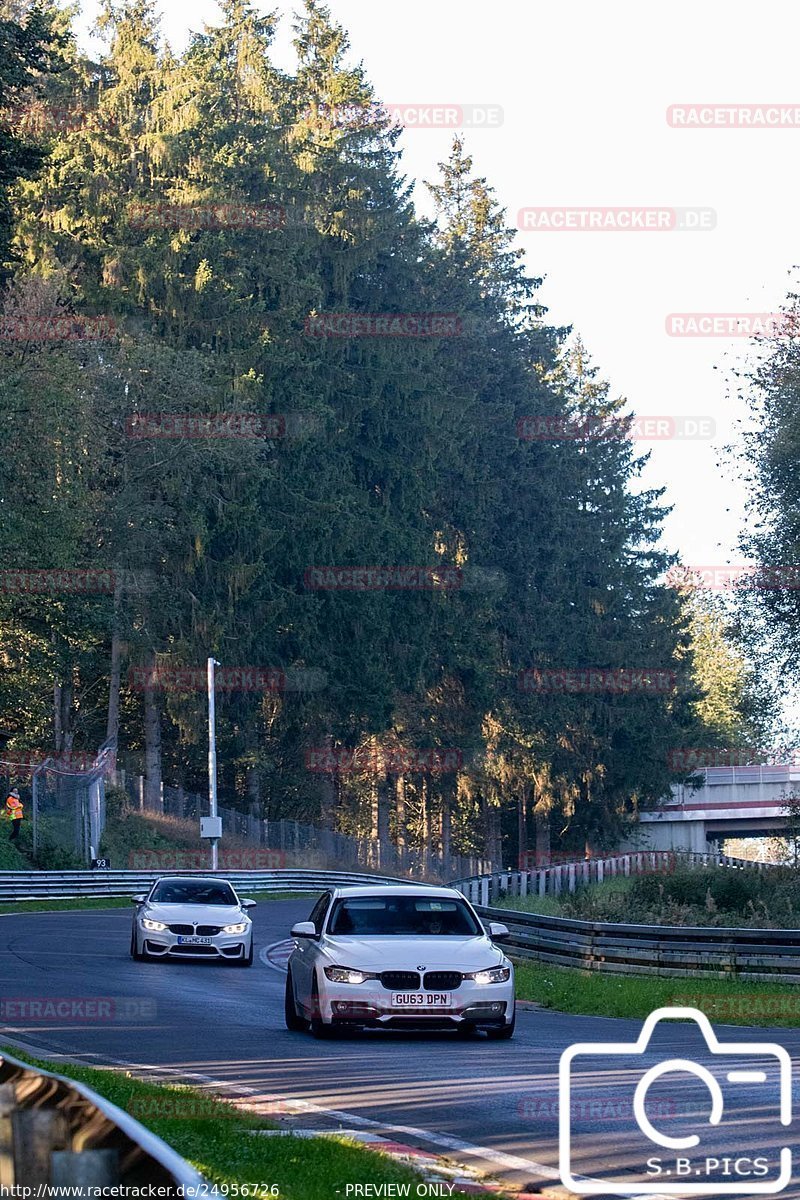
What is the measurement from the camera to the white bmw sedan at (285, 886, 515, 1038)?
16.1 metres

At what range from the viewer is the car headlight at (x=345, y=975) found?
16.2m

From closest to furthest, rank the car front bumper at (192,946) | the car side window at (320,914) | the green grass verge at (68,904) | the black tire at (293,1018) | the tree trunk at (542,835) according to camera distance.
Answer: the black tire at (293,1018) < the car side window at (320,914) < the car front bumper at (192,946) < the green grass verge at (68,904) < the tree trunk at (542,835)

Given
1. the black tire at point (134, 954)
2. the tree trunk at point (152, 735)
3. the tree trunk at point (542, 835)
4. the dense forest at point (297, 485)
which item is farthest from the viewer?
the tree trunk at point (542, 835)

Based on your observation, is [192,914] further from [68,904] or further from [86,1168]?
[86,1168]

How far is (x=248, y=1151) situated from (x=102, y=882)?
37.6m

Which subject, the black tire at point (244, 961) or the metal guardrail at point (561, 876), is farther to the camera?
the metal guardrail at point (561, 876)

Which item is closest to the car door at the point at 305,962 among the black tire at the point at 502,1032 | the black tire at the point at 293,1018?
the black tire at the point at 293,1018

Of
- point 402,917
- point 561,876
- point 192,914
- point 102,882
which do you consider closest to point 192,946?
point 192,914

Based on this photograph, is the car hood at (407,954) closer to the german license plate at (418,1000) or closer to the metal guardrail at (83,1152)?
the german license plate at (418,1000)

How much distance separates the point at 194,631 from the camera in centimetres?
6238

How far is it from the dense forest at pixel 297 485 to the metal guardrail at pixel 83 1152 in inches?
1541

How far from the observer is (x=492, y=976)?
647 inches

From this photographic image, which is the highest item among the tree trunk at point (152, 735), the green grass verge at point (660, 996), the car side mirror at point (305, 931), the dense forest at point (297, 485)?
the dense forest at point (297, 485)

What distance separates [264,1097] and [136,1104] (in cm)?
134
